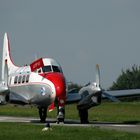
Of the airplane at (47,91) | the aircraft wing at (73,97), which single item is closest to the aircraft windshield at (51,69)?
the airplane at (47,91)

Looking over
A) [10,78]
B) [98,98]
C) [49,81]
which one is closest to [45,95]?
[49,81]

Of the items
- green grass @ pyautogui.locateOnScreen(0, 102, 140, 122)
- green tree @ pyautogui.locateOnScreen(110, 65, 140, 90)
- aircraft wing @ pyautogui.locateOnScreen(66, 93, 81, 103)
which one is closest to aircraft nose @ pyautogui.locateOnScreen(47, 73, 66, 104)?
aircraft wing @ pyautogui.locateOnScreen(66, 93, 81, 103)

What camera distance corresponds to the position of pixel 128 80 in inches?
6752

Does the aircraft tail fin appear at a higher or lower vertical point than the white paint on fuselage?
higher

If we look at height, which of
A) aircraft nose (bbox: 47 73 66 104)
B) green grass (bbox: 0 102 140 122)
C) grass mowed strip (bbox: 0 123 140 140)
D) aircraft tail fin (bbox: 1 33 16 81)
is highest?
aircraft tail fin (bbox: 1 33 16 81)

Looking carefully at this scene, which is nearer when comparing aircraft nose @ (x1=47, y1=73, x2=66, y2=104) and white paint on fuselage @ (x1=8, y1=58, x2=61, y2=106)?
aircraft nose @ (x1=47, y1=73, x2=66, y2=104)

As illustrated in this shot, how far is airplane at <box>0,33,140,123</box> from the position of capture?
34.8m

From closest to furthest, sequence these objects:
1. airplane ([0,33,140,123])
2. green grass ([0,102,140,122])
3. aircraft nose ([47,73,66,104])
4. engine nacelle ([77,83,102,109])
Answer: aircraft nose ([47,73,66,104]) < airplane ([0,33,140,123]) < engine nacelle ([77,83,102,109]) < green grass ([0,102,140,122])

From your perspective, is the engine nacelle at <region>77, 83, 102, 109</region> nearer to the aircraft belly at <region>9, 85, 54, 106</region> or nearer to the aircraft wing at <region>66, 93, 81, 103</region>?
the aircraft wing at <region>66, 93, 81, 103</region>

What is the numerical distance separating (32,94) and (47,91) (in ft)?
7.54

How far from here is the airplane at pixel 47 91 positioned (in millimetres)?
34812

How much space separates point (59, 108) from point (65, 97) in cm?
76

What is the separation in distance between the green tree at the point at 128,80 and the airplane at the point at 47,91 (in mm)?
127132

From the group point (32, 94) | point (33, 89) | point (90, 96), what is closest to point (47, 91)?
point (33, 89)
